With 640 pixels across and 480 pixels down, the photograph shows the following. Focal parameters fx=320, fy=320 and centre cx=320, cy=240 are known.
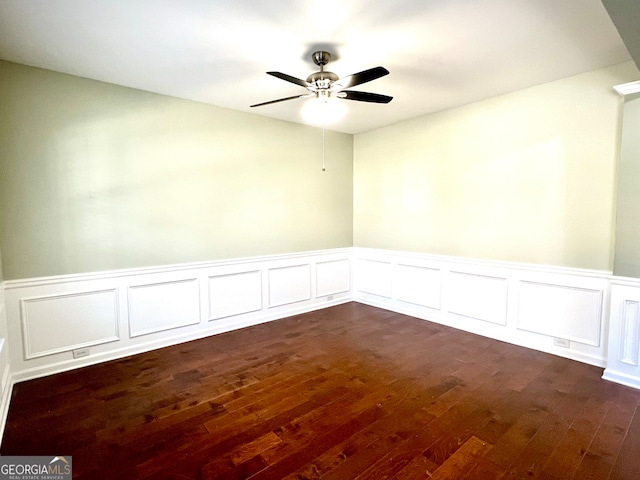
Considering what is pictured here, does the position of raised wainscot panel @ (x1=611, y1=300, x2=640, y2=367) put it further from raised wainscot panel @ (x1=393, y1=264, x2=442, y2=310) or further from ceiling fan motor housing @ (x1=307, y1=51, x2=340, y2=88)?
ceiling fan motor housing @ (x1=307, y1=51, x2=340, y2=88)

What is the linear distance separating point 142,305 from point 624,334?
4613 millimetres

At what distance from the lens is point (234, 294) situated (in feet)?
13.6

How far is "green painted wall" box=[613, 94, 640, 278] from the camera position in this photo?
268 centimetres

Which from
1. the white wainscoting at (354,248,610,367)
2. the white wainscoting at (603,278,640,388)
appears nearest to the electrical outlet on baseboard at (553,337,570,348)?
the white wainscoting at (354,248,610,367)

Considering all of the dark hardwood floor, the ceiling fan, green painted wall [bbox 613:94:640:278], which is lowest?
the dark hardwood floor

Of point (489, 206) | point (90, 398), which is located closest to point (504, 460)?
point (489, 206)

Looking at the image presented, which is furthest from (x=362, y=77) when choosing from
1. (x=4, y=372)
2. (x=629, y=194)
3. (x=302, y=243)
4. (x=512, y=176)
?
(x=4, y=372)

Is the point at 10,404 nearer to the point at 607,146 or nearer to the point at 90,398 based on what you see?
the point at 90,398

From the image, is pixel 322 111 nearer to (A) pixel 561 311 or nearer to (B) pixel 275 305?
(B) pixel 275 305

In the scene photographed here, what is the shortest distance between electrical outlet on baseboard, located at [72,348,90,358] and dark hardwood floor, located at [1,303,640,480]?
17cm

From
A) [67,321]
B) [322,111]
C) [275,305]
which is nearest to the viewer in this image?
[67,321]

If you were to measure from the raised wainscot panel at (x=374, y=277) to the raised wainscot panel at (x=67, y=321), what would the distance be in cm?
348

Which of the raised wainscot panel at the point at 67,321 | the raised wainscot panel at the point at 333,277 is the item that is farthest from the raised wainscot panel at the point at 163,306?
the raised wainscot panel at the point at 333,277

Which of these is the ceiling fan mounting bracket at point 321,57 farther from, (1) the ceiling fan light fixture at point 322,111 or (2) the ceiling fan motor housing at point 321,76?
(1) the ceiling fan light fixture at point 322,111
